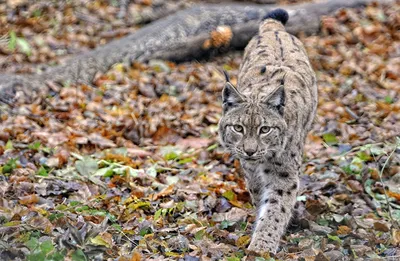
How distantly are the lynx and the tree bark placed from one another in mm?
4057

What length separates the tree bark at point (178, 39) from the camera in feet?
32.6

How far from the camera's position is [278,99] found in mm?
5598

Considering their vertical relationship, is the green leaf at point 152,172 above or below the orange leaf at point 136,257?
below

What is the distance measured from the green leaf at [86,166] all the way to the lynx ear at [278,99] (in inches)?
77.8

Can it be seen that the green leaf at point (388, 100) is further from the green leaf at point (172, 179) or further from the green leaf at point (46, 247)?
the green leaf at point (46, 247)

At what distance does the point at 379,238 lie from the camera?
5.60m

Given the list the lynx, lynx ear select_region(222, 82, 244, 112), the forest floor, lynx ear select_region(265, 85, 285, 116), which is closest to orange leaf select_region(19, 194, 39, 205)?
the forest floor

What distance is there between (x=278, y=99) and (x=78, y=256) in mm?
2109

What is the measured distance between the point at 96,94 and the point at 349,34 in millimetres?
4364

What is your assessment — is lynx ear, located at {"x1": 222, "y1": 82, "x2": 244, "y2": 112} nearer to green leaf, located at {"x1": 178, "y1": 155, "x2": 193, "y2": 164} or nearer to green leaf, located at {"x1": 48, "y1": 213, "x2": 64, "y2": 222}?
green leaf, located at {"x1": 48, "y1": 213, "x2": 64, "y2": 222}

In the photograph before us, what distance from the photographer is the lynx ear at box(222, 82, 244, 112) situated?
565 cm

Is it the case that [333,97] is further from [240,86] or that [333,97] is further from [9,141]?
[9,141]

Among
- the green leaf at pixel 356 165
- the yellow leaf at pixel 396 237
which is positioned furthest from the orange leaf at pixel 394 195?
the yellow leaf at pixel 396 237

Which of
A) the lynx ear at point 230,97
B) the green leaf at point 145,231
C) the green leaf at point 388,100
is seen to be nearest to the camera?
the green leaf at point 145,231
